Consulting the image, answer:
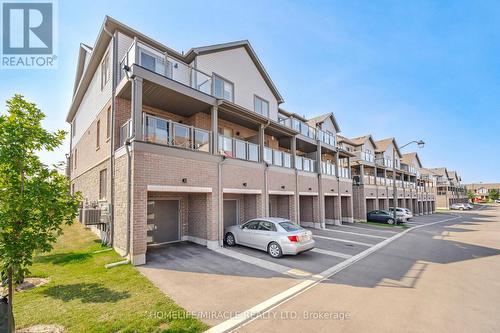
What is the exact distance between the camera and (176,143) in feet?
32.7

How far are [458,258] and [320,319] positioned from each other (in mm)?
9842

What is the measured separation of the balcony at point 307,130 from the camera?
18109 mm

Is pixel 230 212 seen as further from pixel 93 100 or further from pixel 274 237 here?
pixel 93 100

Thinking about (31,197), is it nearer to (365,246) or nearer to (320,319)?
(320,319)

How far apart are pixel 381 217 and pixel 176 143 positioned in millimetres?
24606

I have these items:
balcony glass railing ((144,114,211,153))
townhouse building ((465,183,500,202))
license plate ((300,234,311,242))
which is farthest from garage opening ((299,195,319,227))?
townhouse building ((465,183,500,202))

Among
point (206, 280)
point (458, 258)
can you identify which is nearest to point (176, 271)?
point (206, 280)

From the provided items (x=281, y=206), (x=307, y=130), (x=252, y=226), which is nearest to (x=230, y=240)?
(x=252, y=226)

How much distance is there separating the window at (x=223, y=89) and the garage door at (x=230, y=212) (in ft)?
21.1

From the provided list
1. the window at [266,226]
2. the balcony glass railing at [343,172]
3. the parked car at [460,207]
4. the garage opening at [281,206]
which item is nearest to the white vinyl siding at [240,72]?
the garage opening at [281,206]

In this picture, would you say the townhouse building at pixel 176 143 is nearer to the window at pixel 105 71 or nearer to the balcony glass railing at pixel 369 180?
the window at pixel 105 71

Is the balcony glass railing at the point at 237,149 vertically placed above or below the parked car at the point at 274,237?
above

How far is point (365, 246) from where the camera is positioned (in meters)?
12.8

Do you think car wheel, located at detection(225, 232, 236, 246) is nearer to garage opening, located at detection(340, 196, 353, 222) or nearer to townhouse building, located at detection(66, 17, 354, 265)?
townhouse building, located at detection(66, 17, 354, 265)
